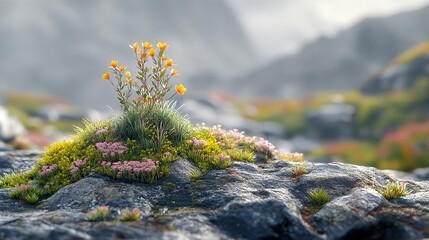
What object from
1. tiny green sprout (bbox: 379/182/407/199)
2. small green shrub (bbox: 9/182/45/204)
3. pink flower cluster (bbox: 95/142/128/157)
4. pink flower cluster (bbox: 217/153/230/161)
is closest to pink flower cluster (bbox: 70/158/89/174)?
pink flower cluster (bbox: 95/142/128/157)

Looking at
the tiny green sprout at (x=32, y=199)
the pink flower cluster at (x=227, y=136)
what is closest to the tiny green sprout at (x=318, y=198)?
the pink flower cluster at (x=227, y=136)

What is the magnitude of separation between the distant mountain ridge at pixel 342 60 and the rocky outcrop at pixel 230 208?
11331cm

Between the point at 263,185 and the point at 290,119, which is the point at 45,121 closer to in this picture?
the point at 290,119

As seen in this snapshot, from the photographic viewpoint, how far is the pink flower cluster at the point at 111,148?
12.0 m

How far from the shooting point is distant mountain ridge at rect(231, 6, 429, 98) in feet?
408

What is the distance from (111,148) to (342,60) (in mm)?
122770

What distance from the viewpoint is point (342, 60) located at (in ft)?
417

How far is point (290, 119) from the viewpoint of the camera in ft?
211

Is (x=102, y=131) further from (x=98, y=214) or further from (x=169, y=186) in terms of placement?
(x=98, y=214)

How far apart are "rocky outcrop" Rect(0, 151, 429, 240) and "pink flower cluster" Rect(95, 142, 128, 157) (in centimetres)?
81

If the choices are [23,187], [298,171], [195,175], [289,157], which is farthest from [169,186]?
[289,157]

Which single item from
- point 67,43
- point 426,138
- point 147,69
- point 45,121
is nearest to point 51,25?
point 67,43

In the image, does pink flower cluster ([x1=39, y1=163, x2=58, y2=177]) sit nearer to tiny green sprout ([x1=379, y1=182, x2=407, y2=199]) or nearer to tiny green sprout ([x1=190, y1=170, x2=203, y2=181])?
tiny green sprout ([x1=190, y1=170, x2=203, y2=181])

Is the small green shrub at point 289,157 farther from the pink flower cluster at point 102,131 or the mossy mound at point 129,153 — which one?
the pink flower cluster at point 102,131
